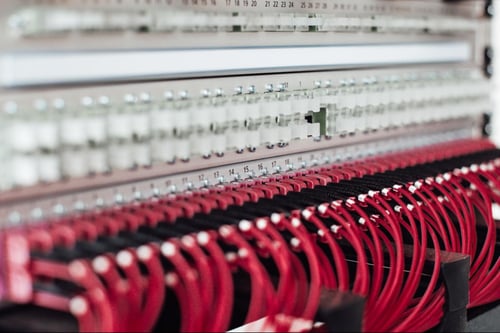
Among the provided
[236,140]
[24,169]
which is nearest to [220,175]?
[236,140]

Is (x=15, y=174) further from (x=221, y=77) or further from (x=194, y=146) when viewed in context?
(x=221, y=77)

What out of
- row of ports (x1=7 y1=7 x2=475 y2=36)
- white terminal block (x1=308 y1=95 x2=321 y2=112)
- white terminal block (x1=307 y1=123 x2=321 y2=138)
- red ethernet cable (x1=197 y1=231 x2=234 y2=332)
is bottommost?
red ethernet cable (x1=197 y1=231 x2=234 y2=332)

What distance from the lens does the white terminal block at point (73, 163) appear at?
2.94ft

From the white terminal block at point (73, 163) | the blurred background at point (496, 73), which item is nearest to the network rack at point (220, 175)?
the white terminal block at point (73, 163)

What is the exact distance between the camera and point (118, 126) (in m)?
0.94

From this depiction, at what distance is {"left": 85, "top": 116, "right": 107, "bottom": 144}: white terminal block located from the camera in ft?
2.97

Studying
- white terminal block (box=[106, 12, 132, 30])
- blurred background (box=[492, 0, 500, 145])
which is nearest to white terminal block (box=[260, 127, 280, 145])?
white terminal block (box=[106, 12, 132, 30])

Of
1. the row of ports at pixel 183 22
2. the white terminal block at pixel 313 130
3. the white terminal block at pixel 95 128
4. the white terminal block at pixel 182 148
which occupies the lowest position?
the white terminal block at pixel 313 130

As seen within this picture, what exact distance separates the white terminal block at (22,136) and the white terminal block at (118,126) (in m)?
0.11

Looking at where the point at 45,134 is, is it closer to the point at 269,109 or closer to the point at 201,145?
the point at 201,145

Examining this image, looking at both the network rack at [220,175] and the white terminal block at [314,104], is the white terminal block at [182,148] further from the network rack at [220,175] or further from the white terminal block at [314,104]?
the white terminal block at [314,104]

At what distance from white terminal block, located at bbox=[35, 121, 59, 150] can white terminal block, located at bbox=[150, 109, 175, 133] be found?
163 millimetres

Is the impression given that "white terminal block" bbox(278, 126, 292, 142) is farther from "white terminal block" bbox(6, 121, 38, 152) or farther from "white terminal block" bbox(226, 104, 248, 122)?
"white terminal block" bbox(6, 121, 38, 152)

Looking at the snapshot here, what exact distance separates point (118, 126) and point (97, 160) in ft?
0.18
